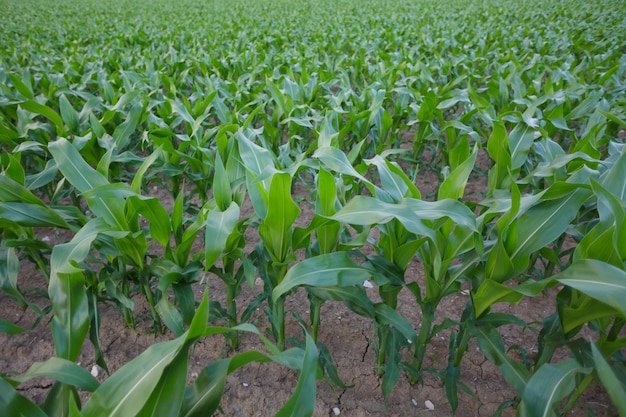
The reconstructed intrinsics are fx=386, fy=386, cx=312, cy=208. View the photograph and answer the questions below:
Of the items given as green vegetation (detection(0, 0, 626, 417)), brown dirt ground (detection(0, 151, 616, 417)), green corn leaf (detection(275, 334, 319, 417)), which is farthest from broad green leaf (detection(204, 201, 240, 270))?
brown dirt ground (detection(0, 151, 616, 417))

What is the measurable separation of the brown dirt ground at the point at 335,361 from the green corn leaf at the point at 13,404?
910mm

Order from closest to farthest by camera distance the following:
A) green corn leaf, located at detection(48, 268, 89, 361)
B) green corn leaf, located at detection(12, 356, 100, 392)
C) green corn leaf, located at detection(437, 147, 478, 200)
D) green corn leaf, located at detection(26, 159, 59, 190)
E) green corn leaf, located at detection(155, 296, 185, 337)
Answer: green corn leaf, located at detection(12, 356, 100, 392) < green corn leaf, located at detection(48, 268, 89, 361) < green corn leaf, located at detection(437, 147, 478, 200) < green corn leaf, located at detection(155, 296, 185, 337) < green corn leaf, located at detection(26, 159, 59, 190)

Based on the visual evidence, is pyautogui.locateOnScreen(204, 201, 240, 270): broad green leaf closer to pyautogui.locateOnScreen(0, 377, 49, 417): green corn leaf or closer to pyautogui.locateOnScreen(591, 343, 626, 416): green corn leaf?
pyautogui.locateOnScreen(0, 377, 49, 417): green corn leaf

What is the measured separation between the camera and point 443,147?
10.1 ft

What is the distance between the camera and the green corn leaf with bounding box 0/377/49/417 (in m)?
0.90

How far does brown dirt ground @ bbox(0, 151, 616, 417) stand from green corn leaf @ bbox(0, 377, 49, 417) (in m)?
0.91

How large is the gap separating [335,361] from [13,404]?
1296 millimetres

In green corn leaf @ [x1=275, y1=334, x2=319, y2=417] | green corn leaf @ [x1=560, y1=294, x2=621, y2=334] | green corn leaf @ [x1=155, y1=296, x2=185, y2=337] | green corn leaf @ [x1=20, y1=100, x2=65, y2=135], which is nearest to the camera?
green corn leaf @ [x1=275, y1=334, x2=319, y2=417]

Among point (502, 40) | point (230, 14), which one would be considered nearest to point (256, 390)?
point (502, 40)

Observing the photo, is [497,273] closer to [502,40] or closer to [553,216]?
[553,216]

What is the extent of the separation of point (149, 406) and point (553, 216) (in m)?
1.28

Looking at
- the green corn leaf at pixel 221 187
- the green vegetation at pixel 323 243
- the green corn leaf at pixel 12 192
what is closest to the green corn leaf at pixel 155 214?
the green vegetation at pixel 323 243

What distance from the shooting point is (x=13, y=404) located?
35.5 inches

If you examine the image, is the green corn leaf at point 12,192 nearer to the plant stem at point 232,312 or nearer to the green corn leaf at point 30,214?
the green corn leaf at point 30,214
